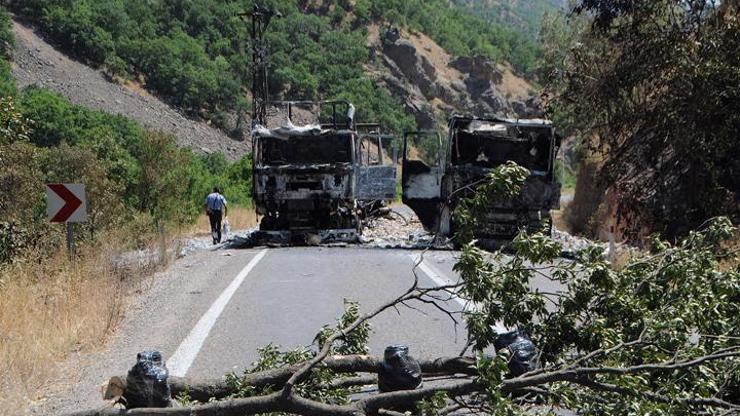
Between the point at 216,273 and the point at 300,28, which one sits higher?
the point at 300,28

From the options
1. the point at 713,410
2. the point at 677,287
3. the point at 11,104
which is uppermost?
the point at 11,104

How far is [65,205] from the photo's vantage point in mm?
11367

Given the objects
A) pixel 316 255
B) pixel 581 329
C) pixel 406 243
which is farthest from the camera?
pixel 406 243

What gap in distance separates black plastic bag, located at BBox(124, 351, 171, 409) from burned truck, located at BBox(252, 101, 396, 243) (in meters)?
15.9

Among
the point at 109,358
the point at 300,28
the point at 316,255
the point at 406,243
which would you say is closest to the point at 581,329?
the point at 109,358

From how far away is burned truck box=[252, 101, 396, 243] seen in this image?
2062 centimetres

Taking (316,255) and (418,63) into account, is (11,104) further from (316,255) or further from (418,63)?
(418,63)

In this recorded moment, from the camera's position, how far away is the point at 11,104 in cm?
1029

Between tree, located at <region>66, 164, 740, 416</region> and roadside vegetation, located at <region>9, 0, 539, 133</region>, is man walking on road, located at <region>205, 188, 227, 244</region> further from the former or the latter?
roadside vegetation, located at <region>9, 0, 539, 133</region>

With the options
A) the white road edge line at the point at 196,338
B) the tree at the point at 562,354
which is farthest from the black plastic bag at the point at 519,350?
the white road edge line at the point at 196,338

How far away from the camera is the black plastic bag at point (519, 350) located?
497cm

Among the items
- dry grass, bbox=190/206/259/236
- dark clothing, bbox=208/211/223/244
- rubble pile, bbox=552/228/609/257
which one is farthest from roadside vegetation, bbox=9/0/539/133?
rubble pile, bbox=552/228/609/257

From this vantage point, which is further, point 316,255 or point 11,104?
point 316,255

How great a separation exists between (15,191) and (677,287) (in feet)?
41.1
